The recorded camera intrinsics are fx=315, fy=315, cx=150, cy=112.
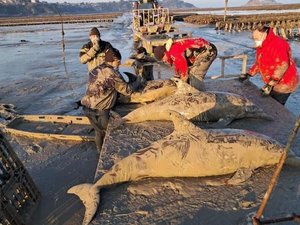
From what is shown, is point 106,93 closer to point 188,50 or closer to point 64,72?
point 188,50

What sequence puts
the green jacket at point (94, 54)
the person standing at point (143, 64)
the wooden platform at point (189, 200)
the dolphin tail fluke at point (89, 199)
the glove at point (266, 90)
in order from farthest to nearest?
1. the person standing at point (143, 64)
2. the green jacket at point (94, 54)
3. the glove at point (266, 90)
4. the dolphin tail fluke at point (89, 199)
5. the wooden platform at point (189, 200)

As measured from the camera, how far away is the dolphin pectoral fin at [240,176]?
412 centimetres

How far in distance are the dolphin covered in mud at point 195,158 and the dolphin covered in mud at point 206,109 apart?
1.78 meters

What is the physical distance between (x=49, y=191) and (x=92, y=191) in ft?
7.00

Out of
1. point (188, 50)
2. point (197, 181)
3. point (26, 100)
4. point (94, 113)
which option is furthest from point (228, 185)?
point (26, 100)

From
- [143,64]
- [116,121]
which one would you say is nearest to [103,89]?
[116,121]

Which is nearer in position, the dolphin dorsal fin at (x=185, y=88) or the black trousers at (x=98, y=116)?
the black trousers at (x=98, y=116)

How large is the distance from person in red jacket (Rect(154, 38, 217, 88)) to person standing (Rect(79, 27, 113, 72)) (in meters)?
1.60

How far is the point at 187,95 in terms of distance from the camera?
6.66m

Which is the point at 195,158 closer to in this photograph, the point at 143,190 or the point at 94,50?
the point at 143,190

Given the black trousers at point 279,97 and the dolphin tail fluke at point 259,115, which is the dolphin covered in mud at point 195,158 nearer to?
the dolphin tail fluke at point 259,115

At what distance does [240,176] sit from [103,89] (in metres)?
3.29

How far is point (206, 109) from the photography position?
250 inches

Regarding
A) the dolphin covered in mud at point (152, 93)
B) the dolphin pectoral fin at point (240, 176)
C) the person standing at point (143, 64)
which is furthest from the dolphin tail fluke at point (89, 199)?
the person standing at point (143, 64)
